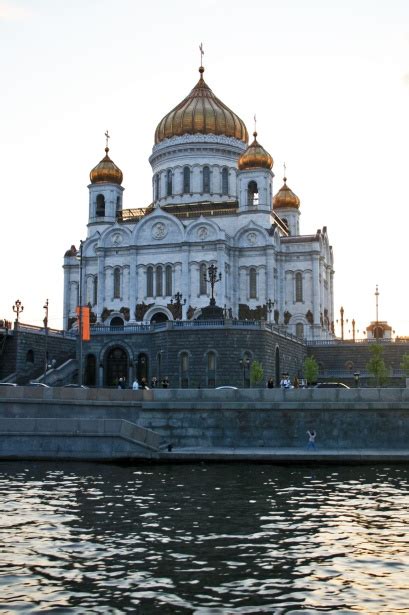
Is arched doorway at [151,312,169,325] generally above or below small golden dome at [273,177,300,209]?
below

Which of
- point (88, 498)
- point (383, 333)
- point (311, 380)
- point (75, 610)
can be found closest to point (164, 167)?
point (311, 380)

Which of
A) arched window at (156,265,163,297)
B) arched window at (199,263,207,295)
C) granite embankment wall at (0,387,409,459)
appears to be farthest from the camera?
arched window at (156,265,163,297)

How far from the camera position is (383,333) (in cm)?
11131

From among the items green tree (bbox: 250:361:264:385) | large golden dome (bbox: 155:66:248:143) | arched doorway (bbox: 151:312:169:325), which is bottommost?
green tree (bbox: 250:361:264:385)

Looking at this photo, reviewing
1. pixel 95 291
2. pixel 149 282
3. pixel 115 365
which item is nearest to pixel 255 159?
pixel 149 282

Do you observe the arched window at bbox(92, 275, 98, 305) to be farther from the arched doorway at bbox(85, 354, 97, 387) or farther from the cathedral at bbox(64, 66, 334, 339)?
the arched doorway at bbox(85, 354, 97, 387)

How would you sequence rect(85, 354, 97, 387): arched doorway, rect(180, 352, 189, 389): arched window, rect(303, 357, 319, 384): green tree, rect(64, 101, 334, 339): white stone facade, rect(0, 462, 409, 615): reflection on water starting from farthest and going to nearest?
rect(64, 101, 334, 339): white stone facade → rect(303, 357, 319, 384): green tree → rect(85, 354, 97, 387): arched doorway → rect(180, 352, 189, 389): arched window → rect(0, 462, 409, 615): reflection on water

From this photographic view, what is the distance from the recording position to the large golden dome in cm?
7962

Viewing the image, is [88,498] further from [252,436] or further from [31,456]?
[252,436]

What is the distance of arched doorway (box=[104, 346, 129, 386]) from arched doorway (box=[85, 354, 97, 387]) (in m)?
0.92

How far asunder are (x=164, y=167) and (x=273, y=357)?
106 feet

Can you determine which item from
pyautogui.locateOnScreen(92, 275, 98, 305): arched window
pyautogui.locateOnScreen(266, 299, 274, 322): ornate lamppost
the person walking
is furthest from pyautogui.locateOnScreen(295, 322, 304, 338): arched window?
the person walking

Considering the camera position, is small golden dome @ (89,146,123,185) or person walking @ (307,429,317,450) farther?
small golden dome @ (89,146,123,185)

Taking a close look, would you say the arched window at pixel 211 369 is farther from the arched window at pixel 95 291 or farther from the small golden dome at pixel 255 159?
the small golden dome at pixel 255 159
